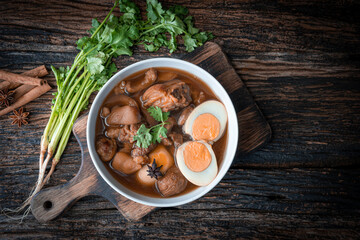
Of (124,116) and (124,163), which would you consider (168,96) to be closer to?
(124,116)

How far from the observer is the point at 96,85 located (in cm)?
249

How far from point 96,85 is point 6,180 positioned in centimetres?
147

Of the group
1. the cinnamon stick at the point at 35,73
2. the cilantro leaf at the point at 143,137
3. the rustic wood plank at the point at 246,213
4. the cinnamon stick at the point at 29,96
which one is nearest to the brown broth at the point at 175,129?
the cilantro leaf at the point at 143,137

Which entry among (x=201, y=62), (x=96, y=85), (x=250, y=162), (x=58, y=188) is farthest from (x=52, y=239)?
(x=201, y=62)

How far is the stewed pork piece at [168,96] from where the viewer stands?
2.17 m

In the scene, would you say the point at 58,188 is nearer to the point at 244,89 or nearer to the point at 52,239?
the point at 52,239

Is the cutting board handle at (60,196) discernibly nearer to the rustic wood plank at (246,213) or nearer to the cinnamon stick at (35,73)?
the rustic wood plank at (246,213)

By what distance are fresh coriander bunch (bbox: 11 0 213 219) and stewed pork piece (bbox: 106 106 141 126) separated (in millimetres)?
439

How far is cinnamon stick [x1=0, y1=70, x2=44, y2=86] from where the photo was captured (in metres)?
2.50

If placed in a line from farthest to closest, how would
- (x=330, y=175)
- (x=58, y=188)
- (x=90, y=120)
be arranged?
(x=330, y=175), (x=58, y=188), (x=90, y=120)

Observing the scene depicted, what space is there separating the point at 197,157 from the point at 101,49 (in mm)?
1422

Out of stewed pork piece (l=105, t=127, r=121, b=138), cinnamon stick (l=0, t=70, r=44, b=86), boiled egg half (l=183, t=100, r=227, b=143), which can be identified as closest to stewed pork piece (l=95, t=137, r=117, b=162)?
stewed pork piece (l=105, t=127, r=121, b=138)

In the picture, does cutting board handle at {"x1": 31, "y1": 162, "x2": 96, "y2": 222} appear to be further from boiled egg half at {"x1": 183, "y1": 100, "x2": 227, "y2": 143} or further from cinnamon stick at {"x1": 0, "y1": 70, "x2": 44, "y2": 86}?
boiled egg half at {"x1": 183, "y1": 100, "x2": 227, "y2": 143}

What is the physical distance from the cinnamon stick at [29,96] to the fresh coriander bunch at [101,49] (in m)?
0.18
